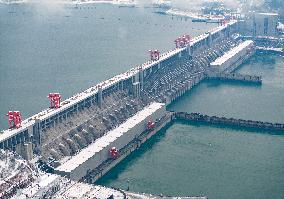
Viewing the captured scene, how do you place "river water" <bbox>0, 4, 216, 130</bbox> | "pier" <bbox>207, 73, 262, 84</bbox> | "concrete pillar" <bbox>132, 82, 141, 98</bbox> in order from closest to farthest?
"concrete pillar" <bbox>132, 82, 141, 98</bbox>
"river water" <bbox>0, 4, 216, 130</bbox>
"pier" <bbox>207, 73, 262, 84</bbox>

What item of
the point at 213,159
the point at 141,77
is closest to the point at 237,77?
the point at 141,77

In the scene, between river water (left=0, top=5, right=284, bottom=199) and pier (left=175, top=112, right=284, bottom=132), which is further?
pier (left=175, top=112, right=284, bottom=132)

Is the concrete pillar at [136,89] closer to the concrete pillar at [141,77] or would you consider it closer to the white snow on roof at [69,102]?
the white snow on roof at [69,102]

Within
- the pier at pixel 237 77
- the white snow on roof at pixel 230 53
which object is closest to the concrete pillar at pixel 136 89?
the pier at pixel 237 77

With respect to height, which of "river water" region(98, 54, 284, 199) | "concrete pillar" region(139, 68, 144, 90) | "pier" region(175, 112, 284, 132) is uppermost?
"concrete pillar" region(139, 68, 144, 90)

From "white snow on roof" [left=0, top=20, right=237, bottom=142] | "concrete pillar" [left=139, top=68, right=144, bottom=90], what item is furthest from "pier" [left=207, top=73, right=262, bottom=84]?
"concrete pillar" [left=139, top=68, right=144, bottom=90]

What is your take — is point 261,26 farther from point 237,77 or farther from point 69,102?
point 69,102

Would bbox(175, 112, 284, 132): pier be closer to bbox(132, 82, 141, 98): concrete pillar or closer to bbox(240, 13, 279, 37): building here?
bbox(132, 82, 141, 98): concrete pillar
